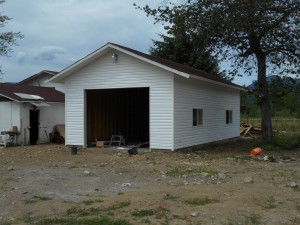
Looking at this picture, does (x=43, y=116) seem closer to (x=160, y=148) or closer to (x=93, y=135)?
(x=93, y=135)

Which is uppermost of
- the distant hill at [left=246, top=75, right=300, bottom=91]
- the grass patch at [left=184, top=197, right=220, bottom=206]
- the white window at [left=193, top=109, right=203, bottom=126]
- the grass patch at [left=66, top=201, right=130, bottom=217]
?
the distant hill at [left=246, top=75, right=300, bottom=91]

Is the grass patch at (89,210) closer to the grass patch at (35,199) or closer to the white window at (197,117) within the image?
the grass patch at (35,199)

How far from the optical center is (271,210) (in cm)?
814

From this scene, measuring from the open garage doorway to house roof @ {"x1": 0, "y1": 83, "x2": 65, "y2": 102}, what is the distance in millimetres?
3838

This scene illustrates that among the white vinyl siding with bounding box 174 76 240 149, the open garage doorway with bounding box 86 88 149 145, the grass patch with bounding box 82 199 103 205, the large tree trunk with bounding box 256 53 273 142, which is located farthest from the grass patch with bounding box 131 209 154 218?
the large tree trunk with bounding box 256 53 273 142

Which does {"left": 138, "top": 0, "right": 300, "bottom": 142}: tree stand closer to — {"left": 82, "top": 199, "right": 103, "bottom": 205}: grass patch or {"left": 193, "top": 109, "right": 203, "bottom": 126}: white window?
{"left": 193, "top": 109, "right": 203, "bottom": 126}: white window

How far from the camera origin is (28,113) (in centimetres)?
2459

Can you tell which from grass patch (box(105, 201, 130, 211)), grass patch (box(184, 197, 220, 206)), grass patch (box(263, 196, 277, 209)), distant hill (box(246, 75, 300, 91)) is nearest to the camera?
grass patch (box(105, 201, 130, 211))

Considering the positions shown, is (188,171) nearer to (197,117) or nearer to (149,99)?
(149,99)

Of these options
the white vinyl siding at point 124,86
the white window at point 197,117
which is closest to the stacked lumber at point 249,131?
the white window at point 197,117

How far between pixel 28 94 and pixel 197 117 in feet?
33.9

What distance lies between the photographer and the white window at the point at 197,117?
2147 centimetres

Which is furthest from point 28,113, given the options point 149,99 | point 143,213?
point 143,213

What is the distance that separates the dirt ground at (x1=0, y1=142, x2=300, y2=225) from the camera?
770cm
